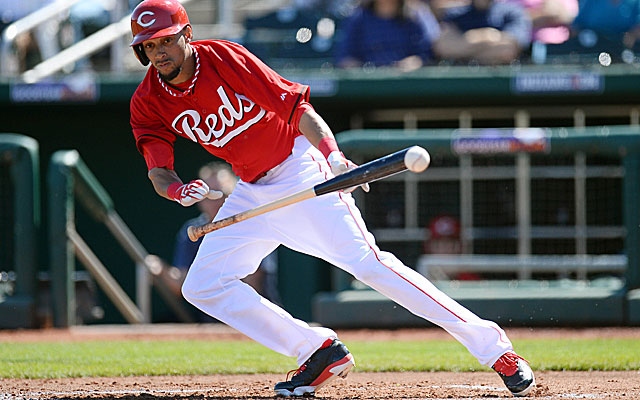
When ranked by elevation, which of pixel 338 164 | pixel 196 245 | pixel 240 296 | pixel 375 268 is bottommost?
pixel 196 245

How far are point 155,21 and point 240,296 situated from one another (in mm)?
1087

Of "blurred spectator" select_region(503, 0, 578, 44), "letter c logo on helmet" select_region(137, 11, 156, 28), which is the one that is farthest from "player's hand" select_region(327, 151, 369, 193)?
"blurred spectator" select_region(503, 0, 578, 44)

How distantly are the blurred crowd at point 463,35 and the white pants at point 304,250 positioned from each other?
4.64 meters

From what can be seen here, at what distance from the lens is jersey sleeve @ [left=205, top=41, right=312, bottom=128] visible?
11.3ft

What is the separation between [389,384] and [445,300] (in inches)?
26.4

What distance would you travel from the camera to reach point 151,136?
12.1ft

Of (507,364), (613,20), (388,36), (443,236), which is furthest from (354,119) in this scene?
(507,364)

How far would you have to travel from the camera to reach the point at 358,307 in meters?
6.39

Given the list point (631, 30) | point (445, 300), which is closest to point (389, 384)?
point (445, 300)

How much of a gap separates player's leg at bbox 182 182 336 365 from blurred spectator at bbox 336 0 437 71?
4.76m

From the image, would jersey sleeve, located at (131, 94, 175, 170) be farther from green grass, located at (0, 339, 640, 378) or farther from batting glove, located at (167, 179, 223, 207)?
green grass, located at (0, 339, 640, 378)

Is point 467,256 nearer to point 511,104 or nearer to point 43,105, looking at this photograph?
point 511,104

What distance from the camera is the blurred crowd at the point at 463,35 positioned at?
26.6 ft

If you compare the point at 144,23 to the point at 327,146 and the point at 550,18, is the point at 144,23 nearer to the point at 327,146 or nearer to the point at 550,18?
the point at 327,146
